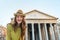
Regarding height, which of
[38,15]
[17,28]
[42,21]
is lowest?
[42,21]

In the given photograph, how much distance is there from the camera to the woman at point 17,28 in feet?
4.64

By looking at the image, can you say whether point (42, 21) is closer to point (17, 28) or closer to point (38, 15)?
point (38, 15)

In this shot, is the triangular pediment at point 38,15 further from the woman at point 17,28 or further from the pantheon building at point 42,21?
the woman at point 17,28

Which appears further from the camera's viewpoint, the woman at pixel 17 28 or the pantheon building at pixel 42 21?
the pantheon building at pixel 42 21

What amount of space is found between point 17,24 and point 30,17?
84.3ft

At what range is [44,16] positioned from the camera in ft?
90.2

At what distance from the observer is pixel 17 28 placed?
1452 mm

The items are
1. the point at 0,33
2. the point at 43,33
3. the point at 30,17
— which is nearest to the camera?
the point at 30,17

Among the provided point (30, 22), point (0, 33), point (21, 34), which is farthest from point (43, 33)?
Result: point (21, 34)

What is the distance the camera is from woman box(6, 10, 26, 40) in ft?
4.64

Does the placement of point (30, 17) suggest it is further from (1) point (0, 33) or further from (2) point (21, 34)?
(2) point (21, 34)

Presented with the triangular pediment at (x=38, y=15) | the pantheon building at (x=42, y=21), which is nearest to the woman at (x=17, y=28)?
the pantheon building at (x=42, y=21)

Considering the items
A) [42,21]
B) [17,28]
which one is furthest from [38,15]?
[17,28]

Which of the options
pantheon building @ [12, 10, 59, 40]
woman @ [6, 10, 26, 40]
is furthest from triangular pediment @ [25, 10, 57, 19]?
woman @ [6, 10, 26, 40]
